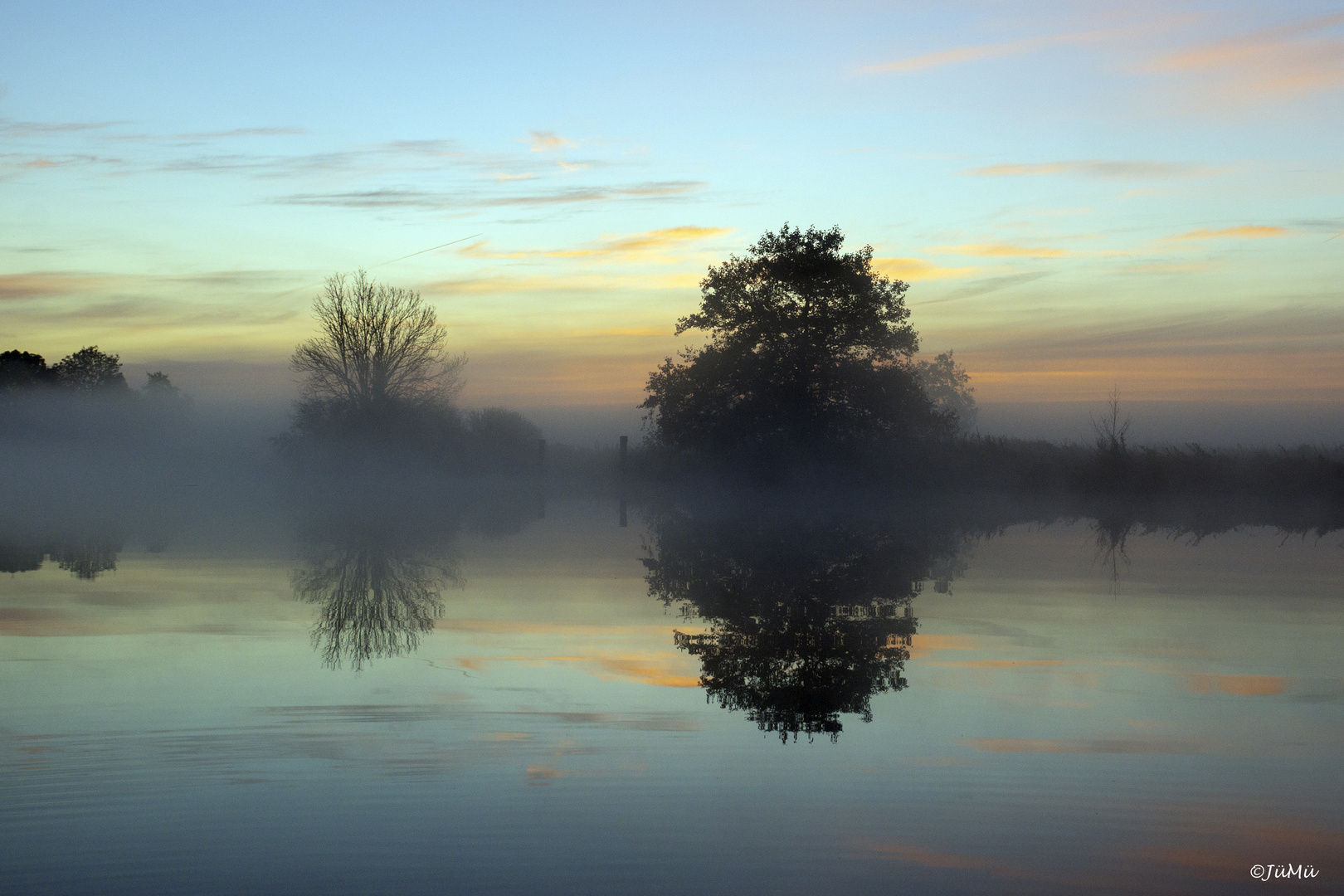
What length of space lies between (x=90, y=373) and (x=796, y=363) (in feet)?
193

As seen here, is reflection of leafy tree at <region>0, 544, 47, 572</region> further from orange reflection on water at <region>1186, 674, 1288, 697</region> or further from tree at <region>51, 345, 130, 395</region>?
tree at <region>51, 345, 130, 395</region>

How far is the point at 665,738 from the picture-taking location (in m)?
6.17

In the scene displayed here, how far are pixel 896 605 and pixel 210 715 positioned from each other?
22.8 feet

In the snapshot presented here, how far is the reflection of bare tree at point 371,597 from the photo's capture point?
8977 mm

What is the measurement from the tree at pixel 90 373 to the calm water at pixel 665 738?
6792 cm

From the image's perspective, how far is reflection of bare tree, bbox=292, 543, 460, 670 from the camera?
29.5 feet

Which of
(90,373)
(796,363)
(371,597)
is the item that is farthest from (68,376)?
(371,597)

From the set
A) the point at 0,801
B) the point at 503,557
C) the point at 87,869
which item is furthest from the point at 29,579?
the point at 87,869

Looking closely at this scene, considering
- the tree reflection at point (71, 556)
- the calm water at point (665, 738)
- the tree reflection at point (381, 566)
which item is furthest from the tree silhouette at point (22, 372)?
the calm water at point (665, 738)

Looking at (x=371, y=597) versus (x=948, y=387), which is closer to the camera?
(x=371, y=597)

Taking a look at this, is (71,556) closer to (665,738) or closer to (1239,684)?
(665,738)

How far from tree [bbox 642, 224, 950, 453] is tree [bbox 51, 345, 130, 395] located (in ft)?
172

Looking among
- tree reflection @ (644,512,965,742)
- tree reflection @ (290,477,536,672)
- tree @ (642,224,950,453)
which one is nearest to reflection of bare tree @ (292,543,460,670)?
tree reflection @ (290,477,536,672)

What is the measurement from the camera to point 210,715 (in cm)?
665
